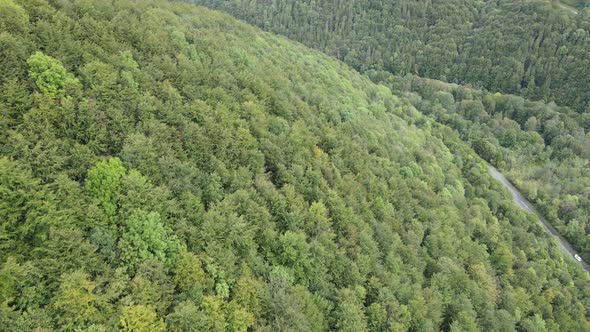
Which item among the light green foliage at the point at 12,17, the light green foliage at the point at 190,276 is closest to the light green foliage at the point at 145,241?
the light green foliage at the point at 190,276

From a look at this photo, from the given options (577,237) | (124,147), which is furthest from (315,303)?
(577,237)

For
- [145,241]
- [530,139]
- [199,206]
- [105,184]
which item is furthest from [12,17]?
[530,139]

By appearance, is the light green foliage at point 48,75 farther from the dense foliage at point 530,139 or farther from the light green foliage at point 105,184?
the dense foliage at point 530,139

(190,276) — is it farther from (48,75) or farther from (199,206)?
(48,75)

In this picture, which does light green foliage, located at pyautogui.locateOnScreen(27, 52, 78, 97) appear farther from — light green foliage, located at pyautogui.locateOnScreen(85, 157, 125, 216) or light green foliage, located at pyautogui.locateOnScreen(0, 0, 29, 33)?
light green foliage, located at pyautogui.locateOnScreen(85, 157, 125, 216)

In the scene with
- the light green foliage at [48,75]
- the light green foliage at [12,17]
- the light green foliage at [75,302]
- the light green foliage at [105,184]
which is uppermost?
the light green foliage at [12,17]

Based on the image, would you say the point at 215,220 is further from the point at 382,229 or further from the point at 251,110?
the point at 382,229
